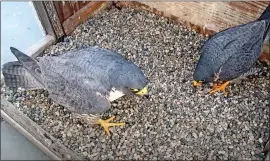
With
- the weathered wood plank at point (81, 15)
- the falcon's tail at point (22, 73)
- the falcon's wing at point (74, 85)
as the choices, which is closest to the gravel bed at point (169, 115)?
the weathered wood plank at point (81, 15)

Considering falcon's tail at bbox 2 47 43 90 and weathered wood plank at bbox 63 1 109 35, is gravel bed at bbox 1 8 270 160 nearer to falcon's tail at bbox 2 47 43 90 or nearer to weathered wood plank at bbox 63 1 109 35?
weathered wood plank at bbox 63 1 109 35

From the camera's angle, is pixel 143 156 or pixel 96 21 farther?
pixel 96 21

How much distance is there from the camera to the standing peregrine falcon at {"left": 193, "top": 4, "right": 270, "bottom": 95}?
2.84m

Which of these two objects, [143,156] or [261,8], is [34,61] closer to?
[143,156]

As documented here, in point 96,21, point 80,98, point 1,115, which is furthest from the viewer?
point 96,21

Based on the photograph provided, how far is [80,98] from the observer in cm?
263

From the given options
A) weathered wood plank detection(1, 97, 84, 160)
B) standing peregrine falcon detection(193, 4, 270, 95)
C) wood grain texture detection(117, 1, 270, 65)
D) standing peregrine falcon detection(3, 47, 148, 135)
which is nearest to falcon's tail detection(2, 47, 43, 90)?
standing peregrine falcon detection(3, 47, 148, 135)

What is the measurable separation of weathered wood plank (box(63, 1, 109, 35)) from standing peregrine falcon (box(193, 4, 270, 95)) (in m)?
1.26

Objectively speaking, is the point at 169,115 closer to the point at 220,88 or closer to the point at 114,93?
the point at 220,88

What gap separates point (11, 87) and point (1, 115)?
9.7 inches

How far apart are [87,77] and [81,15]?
1.17 metres

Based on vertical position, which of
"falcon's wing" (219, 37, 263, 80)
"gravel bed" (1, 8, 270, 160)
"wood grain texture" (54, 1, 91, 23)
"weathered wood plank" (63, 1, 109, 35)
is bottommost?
"gravel bed" (1, 8, 270, 160)

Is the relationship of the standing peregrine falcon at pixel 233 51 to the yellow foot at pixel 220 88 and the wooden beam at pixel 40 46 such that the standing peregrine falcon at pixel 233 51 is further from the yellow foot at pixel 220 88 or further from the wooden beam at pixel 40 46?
the wooden beam at pixel 40 46

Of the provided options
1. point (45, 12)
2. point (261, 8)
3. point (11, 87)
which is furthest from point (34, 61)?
point (261, 8)
